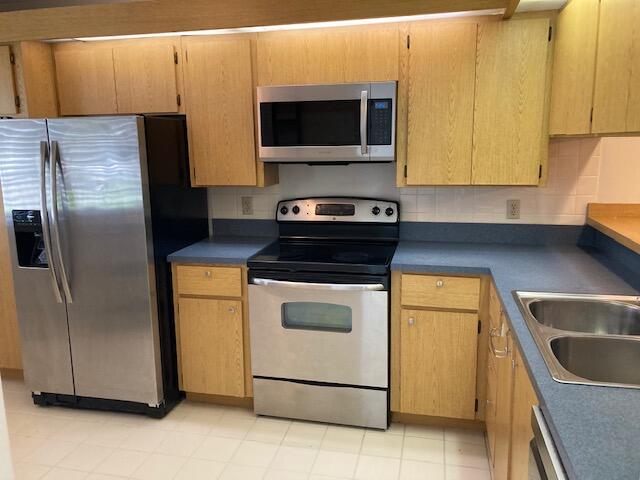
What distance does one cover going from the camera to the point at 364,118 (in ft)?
8.30

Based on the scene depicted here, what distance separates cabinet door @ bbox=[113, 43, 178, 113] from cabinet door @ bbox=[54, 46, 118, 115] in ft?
0.18

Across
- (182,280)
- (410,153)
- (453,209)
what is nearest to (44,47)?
(182,280)

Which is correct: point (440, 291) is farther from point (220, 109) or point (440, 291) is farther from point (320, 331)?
point (220, 109)

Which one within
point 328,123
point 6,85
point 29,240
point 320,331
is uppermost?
point 6,85

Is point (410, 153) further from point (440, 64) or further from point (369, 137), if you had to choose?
point (440, 64)

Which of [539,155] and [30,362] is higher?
[539,155]

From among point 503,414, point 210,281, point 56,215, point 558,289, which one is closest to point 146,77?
point 56,215

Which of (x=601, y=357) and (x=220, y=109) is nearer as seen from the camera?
(x=601, y=357)

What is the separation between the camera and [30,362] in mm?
2920

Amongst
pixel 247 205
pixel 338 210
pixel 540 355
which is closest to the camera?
pixel 540 355

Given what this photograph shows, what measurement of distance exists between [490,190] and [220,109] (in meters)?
1.54

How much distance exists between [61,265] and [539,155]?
8.08ft

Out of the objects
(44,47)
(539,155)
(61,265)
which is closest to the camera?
(539,155)

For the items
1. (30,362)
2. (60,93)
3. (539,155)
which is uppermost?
(60,93)
